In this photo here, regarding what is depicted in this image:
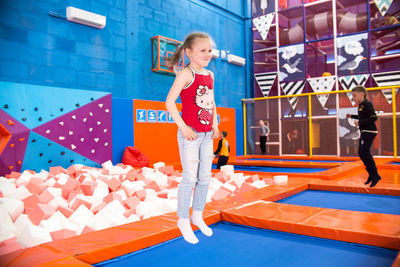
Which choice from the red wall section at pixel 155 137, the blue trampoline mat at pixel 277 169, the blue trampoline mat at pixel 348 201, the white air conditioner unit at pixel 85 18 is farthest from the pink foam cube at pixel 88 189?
the blue trampoline mat at pixel 277 169

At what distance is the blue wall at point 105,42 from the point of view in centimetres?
425

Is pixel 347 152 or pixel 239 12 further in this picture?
pixel 239 12

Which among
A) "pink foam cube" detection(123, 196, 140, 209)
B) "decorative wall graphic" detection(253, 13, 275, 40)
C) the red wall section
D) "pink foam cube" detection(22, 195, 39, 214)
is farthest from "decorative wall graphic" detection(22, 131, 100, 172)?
"decorative wall graphic" detection(253, 13, 275, 40)

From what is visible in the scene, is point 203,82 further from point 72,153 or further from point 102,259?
point 72,153

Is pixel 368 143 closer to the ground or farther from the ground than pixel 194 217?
farther from the ground

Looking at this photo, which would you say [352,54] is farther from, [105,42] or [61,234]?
[61,234]

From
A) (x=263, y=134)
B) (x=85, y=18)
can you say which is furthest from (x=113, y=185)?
(x=263, y=134)

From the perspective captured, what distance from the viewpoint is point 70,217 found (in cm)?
202

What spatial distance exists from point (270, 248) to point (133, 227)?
2.29ft

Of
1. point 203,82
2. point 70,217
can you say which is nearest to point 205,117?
point 203,82

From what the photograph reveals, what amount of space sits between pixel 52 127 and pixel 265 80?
5.57 m

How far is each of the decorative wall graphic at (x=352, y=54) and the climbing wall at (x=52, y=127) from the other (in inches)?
208

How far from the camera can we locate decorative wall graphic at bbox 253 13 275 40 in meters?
8.27

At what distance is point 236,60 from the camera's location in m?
7.86
